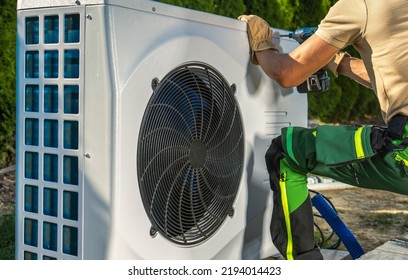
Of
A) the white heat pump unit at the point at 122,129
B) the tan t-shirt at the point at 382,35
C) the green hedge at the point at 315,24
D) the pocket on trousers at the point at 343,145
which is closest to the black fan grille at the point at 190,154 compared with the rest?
the white heat pump unit at the point at 122,129

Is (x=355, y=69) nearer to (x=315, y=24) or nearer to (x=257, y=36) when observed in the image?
(x=257, y=36)

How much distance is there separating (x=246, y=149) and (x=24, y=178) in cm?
89

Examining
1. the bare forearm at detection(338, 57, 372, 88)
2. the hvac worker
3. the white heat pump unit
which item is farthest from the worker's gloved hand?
the bare forearm at detection(338, 57, 372, 88)

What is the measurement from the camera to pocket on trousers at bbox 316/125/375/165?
80.0 inches

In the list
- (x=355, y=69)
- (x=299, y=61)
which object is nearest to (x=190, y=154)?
(x=299, y=61)

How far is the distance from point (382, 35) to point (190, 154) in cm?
79

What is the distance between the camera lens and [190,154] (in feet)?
6.57

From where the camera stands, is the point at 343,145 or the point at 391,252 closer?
the point at 343,145

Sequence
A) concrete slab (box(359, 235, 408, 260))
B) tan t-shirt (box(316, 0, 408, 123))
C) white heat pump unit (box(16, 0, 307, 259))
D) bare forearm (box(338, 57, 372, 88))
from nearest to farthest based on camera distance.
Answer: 1. white heat pump unit (box(16, 0, 307, 259))
2. tan t-shirt (box(316, 0, 408, 123))
3. concrete slab (box(359, 235, 408, 260))
4. bare forearm (box(338, 57, 372, 88))

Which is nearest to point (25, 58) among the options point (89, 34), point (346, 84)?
point (89, 34)

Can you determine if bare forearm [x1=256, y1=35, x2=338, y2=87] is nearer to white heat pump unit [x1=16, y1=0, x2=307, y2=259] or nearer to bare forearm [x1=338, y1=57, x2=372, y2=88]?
white heat pump unit [x1=16, y1=0, x2=307, y2=259]

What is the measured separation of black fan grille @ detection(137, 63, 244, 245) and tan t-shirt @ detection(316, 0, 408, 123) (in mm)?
464

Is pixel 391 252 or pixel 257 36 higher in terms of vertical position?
pixel 257 36

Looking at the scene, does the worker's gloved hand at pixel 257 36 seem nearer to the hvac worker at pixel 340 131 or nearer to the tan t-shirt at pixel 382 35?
the hvac worker at pixel 340 131
